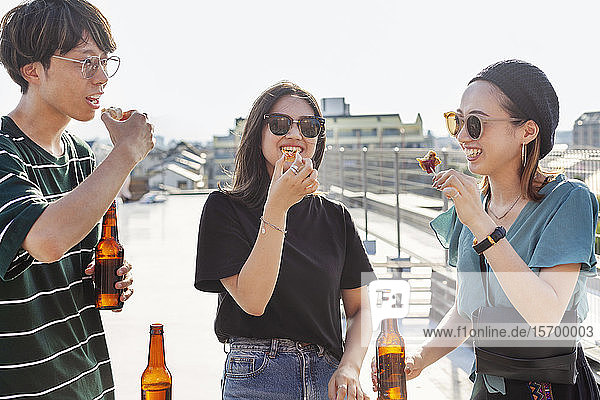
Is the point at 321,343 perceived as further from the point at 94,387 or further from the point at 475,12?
the point at 475,12

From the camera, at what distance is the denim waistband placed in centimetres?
188

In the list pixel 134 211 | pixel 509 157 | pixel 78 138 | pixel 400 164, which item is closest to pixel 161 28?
pixel 400 164

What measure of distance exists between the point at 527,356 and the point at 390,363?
1.12 feet

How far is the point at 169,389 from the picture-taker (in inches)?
63.5

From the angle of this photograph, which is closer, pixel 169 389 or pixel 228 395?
pixel 169 389

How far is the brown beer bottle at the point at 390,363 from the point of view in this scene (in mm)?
1668

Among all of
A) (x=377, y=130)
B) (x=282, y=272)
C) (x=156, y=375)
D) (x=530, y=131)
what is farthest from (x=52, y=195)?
(x=377, y=130)

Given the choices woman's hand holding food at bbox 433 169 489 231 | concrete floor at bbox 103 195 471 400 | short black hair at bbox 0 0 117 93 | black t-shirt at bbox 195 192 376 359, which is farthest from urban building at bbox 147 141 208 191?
woman's hand holding food at bbox 433 169 489 231

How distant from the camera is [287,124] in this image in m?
1.95

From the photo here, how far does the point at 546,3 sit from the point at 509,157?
419 centimetres

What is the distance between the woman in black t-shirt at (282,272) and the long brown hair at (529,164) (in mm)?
498

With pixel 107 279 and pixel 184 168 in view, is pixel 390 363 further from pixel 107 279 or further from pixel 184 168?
pixel 184 168

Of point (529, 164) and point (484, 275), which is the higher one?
point (529, 164)

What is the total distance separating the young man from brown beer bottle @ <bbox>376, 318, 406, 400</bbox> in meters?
0.70
